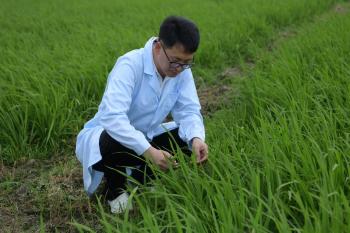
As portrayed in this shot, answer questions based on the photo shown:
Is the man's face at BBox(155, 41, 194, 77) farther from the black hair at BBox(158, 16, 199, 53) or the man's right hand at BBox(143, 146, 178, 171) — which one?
the man's right hand at BBox(143, 146, 178, 171)

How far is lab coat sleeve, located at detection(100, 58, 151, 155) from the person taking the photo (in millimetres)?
1871

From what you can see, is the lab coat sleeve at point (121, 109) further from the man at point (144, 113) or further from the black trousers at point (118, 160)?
the black trousers at point (118, 160)

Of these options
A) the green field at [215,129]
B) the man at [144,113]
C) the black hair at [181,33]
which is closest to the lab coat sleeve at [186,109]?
the man at [144,113]

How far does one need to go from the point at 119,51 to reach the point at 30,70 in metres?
1.00

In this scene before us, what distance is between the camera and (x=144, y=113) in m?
2.18

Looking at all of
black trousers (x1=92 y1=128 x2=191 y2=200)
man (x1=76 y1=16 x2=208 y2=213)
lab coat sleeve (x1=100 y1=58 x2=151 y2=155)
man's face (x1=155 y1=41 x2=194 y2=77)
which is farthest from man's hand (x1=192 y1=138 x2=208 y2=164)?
man's face (x1=155 y1=41 x2=194 y2=77)

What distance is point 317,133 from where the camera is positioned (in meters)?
1.94

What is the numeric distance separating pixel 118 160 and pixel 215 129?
25.5 inches

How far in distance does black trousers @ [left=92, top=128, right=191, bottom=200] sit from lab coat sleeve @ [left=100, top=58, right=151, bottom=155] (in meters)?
0.11

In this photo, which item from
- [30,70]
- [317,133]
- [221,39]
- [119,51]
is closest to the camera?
[317,133]

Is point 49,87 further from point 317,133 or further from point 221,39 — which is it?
point 221,39

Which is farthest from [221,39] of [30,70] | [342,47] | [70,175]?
[70,175]

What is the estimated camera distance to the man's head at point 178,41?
1.85 m

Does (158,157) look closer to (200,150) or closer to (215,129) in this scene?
(200,150)
